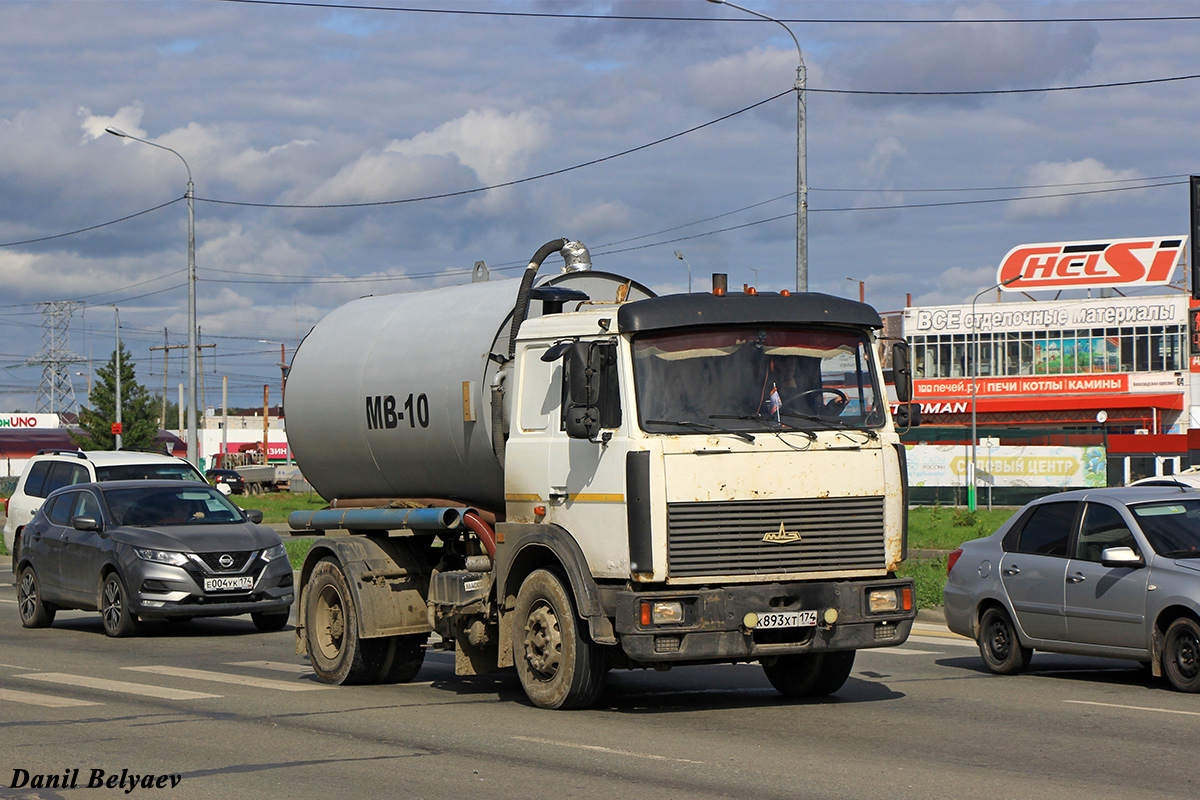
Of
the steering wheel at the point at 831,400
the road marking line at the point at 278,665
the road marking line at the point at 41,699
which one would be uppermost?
the steering wheel at the point at 831,400

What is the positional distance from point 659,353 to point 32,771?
176 inches

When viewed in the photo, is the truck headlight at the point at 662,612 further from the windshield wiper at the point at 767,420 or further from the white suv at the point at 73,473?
the white suv at the point at 73,473

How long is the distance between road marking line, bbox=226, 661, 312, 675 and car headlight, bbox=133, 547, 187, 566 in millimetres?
2524

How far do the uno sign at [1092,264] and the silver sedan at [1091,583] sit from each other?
2857 inches

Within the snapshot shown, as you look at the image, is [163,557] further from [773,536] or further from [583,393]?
[773,536]

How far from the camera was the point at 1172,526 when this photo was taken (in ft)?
38.2

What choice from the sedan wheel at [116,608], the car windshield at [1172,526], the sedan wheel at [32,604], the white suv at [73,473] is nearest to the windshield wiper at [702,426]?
the car windshield at [1172,526]

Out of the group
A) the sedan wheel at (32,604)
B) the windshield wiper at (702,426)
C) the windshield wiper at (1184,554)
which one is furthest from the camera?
the sedan wheel at (32,604)

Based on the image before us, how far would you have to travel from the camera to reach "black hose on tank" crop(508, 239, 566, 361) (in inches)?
430

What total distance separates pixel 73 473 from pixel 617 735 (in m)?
15.0

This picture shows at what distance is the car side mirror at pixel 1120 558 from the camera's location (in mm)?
11312

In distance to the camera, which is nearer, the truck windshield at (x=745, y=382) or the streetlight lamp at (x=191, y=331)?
the truck windshield at (x=745, y=382)

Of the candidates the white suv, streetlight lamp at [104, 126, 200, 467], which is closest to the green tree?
streetlight lamp at [104, 126, 200, 467]

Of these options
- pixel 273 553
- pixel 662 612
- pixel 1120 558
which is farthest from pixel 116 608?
pixel 1120 558
